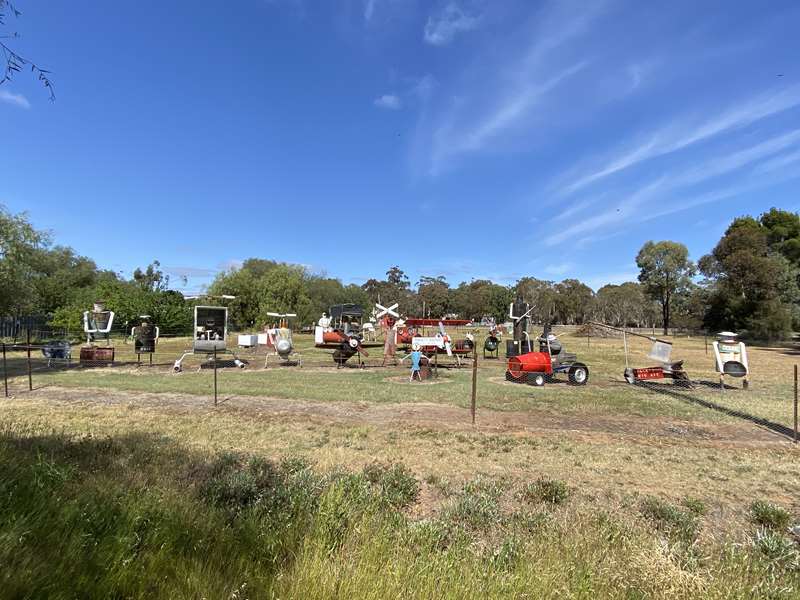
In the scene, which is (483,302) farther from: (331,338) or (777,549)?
(777,549)

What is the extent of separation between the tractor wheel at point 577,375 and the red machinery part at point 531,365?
860 mm

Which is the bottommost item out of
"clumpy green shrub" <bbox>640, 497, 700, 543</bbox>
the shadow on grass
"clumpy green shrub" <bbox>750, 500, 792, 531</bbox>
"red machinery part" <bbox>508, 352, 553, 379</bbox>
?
the shadow on grass

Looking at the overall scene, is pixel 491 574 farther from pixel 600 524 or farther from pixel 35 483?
pixel 35 483

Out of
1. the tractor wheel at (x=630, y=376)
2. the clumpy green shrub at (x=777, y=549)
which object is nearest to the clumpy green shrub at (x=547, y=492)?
the clumpy green shrub at (x=777, y=549)

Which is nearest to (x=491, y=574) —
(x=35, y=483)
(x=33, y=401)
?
(x=35, y=483)

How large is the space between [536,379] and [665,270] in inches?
2823

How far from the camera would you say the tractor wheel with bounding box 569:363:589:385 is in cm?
1688

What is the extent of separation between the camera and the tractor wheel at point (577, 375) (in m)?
16.9

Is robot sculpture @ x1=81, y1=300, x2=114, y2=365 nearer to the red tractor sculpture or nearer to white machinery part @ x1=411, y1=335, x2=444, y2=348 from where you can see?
white machinery part @ x1=411, y1=335, x2=444, y2=348

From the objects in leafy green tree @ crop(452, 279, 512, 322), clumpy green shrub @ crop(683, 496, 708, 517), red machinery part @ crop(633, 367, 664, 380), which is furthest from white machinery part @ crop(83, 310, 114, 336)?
leafy green tree @ crop(452, 279, 512, 322)

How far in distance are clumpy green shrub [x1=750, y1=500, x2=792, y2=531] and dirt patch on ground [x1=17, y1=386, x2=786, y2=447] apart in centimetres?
369

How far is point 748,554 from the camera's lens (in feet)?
12.9

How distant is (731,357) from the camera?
16.2 meters

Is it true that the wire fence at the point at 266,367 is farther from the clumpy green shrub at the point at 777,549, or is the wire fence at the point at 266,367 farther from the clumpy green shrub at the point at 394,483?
the clumpy green shrub at the point at 777,549
